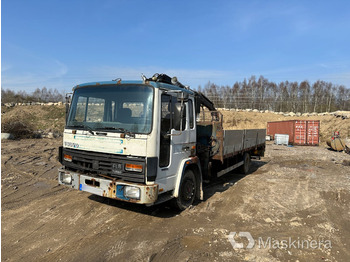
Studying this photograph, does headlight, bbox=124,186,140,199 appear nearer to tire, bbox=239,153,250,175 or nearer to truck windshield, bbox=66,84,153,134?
truck windshield, bbox=66,84,153,134


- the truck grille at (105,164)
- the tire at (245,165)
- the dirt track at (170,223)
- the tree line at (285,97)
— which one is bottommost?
the dirt track at (170,223)

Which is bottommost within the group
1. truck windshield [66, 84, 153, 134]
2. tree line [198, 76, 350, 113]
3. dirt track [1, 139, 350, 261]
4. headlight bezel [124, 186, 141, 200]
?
dirt track [1, 139, 350, 261]

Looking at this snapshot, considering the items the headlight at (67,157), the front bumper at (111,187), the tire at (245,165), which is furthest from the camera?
the tire at (245,165)

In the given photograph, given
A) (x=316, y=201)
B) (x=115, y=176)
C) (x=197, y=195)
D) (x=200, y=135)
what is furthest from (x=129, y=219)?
(x=316, y=201)

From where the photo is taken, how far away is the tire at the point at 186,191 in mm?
4771

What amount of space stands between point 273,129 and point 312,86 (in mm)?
32399

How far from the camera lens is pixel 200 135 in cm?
618

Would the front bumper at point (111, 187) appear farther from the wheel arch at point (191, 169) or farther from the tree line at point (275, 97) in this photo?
the tree line at point (275, 97)

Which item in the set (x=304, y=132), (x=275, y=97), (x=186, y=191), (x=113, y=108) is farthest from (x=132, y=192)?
(x=275, y=97)

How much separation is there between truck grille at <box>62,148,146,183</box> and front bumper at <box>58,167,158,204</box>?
0.11m

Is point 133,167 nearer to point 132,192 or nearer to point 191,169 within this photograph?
point 132,192

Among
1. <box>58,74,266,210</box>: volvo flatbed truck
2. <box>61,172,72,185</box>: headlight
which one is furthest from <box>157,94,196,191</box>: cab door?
<box>61,172,72,185</box>: headlight

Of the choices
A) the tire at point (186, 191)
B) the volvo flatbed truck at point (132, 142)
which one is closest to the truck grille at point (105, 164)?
the volvo flatbed truck at point (132, 142)

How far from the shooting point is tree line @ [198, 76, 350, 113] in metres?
45.7
